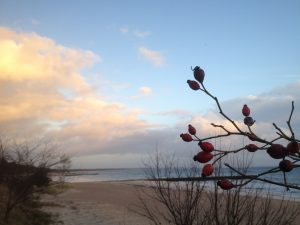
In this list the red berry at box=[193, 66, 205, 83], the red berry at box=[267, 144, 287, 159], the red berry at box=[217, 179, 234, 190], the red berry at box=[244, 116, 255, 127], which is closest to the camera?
the red berry at box=[267, 144, 287, 159]

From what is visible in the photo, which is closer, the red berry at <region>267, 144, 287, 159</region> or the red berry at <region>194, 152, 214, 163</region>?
the red berry at <region>267, 144, 287, 159</region>

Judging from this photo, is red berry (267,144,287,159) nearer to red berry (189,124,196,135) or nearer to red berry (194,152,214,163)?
red berry (194,152,214,163)

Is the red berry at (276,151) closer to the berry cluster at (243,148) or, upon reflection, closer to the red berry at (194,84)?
the berry cluster at (243,148)

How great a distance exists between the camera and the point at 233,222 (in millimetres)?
4895

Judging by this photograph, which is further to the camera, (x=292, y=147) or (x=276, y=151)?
(x=292, y=147)

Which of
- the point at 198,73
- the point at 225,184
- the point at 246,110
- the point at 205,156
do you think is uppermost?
the point at 198,73

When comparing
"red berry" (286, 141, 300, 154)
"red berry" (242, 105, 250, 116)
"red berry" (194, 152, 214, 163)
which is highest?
"red berry" (242, 105, 250, 116)

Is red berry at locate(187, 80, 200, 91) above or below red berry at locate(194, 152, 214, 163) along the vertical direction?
above

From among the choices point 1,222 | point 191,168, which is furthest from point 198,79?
point 1,222

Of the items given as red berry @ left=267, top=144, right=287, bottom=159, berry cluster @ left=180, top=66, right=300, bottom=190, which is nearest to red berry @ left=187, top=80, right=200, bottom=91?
berry cluster @ left=180, top=66, right=300, bottom=190

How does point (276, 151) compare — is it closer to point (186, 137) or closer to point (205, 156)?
point (205, 156)

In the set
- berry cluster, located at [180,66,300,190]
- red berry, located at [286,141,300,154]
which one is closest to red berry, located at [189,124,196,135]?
berry cluster, located at [180,66,300,190]

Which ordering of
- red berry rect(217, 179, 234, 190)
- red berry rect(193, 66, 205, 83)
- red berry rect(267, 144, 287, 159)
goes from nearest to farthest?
red berry rect(267, 144, 287, 159) < red berry rect(217, 179, 234, 190) < red berry rect(193, 66, 205, 83)

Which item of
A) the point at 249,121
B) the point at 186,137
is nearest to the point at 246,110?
the point at 249,121
